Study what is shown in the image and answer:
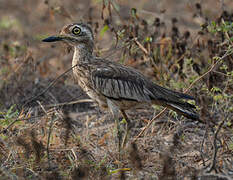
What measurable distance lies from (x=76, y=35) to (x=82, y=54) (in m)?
0.19

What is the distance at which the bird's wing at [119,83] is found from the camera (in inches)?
158

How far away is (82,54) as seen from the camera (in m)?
4.36

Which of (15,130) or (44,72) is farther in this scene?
(44,72)

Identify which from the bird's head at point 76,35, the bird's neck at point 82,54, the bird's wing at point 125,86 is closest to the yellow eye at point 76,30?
the bird's head at point 76,35

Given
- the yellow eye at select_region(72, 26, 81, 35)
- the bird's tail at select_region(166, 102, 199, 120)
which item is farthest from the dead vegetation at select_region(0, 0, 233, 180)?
the yellow eye at select_region(72, 26, 81, 35)

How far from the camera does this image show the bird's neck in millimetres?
4352

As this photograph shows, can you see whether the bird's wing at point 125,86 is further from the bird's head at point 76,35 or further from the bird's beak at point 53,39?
the bird's beak at point 53,39

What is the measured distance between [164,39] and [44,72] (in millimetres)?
1791

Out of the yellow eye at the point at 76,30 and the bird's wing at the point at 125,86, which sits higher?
the yellow eye at the point at 76,30

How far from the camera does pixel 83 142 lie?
4.22 m

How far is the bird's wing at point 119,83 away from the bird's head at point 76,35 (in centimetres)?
38

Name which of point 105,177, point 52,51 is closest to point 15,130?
point 105,177

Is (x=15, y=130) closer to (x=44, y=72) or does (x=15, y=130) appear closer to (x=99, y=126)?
(x=99, y=126)

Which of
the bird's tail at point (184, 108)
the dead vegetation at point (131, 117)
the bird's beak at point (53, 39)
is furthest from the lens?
the bird's beak at point (53, 39)
